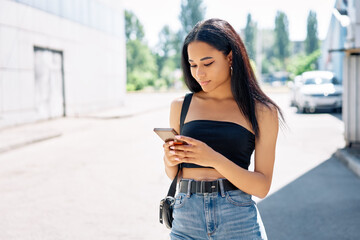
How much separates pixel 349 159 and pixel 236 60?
726 cm

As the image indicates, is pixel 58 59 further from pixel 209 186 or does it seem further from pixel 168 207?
pixel 209 186

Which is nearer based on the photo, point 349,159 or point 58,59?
point 349,159

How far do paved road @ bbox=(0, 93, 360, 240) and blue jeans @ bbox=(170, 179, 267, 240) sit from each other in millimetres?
2907

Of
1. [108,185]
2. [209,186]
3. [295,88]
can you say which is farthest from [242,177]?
[295,88]

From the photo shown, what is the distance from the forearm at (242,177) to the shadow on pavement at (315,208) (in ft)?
9.45

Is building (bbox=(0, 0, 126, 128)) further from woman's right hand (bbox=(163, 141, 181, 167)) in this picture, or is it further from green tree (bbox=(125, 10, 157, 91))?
green tree (bbox=(125, 10, 157, 91))

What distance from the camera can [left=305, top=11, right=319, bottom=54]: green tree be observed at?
91.6 m

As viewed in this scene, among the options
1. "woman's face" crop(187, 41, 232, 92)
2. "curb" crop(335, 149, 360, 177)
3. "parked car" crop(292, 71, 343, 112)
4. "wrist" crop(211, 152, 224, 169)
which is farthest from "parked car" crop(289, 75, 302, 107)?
"wrist" crop(211, 152, 224, 169)

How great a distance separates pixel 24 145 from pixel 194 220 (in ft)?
36.6

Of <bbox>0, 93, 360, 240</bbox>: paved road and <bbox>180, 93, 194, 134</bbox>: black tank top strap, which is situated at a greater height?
<bbox>180, 93, 194, 134</bbox>: black tank top strap

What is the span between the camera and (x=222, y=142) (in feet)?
7.43

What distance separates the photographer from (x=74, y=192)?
7.11m

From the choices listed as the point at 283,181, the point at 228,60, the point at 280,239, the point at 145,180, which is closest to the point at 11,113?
the point at 145,180

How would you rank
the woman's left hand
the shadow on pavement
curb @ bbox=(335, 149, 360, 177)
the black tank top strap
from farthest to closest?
curb @ bbox=(335, 149, 360, 177)
the shadow on pavement
the black tank top strap
the woman's left hand
